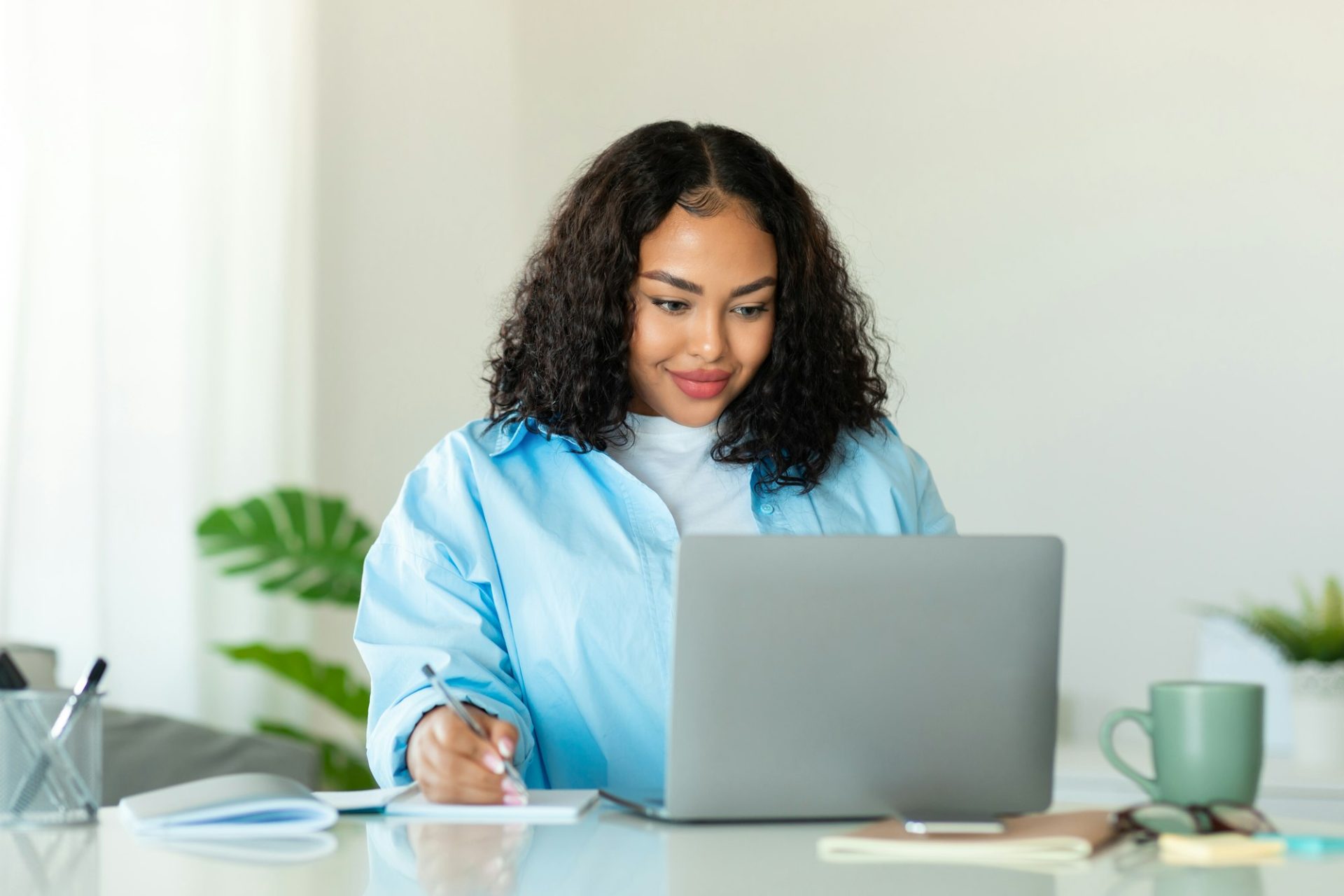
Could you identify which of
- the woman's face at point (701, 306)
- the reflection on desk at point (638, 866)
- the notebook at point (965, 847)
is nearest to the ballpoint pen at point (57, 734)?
the reflection on desk at point (638, 866)

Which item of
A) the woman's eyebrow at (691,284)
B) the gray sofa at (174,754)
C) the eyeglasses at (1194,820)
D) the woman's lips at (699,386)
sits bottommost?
the gray sofa at (174,754)

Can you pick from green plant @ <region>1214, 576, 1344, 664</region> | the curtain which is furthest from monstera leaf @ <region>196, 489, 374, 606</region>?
green plant @ <region>1214, 576, 1344, 664</region>

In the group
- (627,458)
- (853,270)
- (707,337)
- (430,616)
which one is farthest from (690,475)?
(853,270)

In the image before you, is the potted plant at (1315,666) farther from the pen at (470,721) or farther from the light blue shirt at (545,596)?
the pen at (470,721)

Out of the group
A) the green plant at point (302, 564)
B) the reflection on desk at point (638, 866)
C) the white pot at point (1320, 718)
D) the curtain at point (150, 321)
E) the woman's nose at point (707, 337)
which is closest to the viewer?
the reflection on desk at point (638, 866)

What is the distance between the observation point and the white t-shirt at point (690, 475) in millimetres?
1665

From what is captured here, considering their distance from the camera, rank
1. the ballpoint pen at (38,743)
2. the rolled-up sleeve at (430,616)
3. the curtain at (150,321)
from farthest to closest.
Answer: the curtain at (150,321) < the rolled-up sleeve at (430,616) < the ballpoint pen at (38,743)

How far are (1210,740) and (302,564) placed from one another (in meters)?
2.57

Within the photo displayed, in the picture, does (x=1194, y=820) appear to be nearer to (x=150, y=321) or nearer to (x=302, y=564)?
(x=302, y=564)

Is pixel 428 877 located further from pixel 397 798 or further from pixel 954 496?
pixel 954 496

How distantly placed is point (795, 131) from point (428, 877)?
9.67 feet

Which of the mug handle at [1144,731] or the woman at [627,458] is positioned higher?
the woman at [627,458]

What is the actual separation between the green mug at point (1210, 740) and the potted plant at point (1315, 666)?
5.85 ft

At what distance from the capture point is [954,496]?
3.31m
